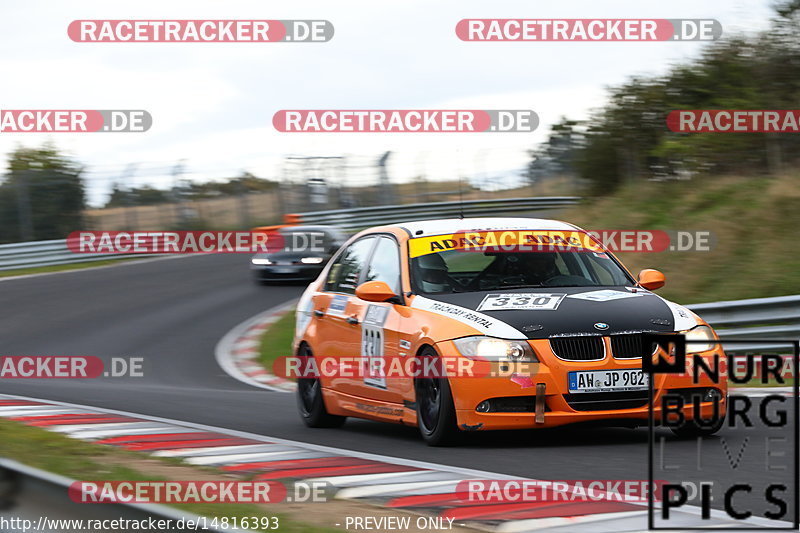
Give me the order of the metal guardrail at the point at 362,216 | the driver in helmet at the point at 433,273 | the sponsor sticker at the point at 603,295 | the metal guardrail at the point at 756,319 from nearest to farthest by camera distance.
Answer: the sponsor sticker at the point at 603,295 < the driver in helmet at the point at 433,273 < the metal guardrail at the point at 756,319 < the metal guardrail at the point at 362,216

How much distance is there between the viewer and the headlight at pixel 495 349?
7.71 metres

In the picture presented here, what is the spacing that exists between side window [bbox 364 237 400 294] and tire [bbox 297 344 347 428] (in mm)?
1036

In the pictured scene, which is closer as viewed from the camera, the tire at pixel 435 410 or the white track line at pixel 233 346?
the tire at pixel 435 410

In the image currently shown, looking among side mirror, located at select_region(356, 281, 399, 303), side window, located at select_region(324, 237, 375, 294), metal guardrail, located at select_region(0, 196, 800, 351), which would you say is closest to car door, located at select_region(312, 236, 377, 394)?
side window, located at select_region(324, 237, 375, 294)

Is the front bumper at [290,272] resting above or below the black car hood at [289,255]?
below

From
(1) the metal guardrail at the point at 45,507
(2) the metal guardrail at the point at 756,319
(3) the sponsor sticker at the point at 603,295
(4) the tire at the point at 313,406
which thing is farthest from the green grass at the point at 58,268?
(1) the metal guardrail at the point at 45,507

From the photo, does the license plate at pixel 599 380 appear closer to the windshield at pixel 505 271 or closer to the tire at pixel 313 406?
the windshield at pixel 505 271

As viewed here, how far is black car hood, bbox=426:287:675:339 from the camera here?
7.76m

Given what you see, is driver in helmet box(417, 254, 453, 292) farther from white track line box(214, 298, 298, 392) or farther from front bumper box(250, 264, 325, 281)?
front bumper box(250, 264, 325, 281)

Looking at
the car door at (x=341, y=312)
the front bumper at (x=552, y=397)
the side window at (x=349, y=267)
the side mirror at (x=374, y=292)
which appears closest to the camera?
the front bumper at (x=552, y=397)

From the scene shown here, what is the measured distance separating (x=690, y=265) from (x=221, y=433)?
1030 centimetres

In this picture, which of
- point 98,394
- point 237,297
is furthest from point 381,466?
point 237,297

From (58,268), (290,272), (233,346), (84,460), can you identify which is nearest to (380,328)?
(84,460)

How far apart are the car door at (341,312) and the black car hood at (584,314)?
1.13 metres
